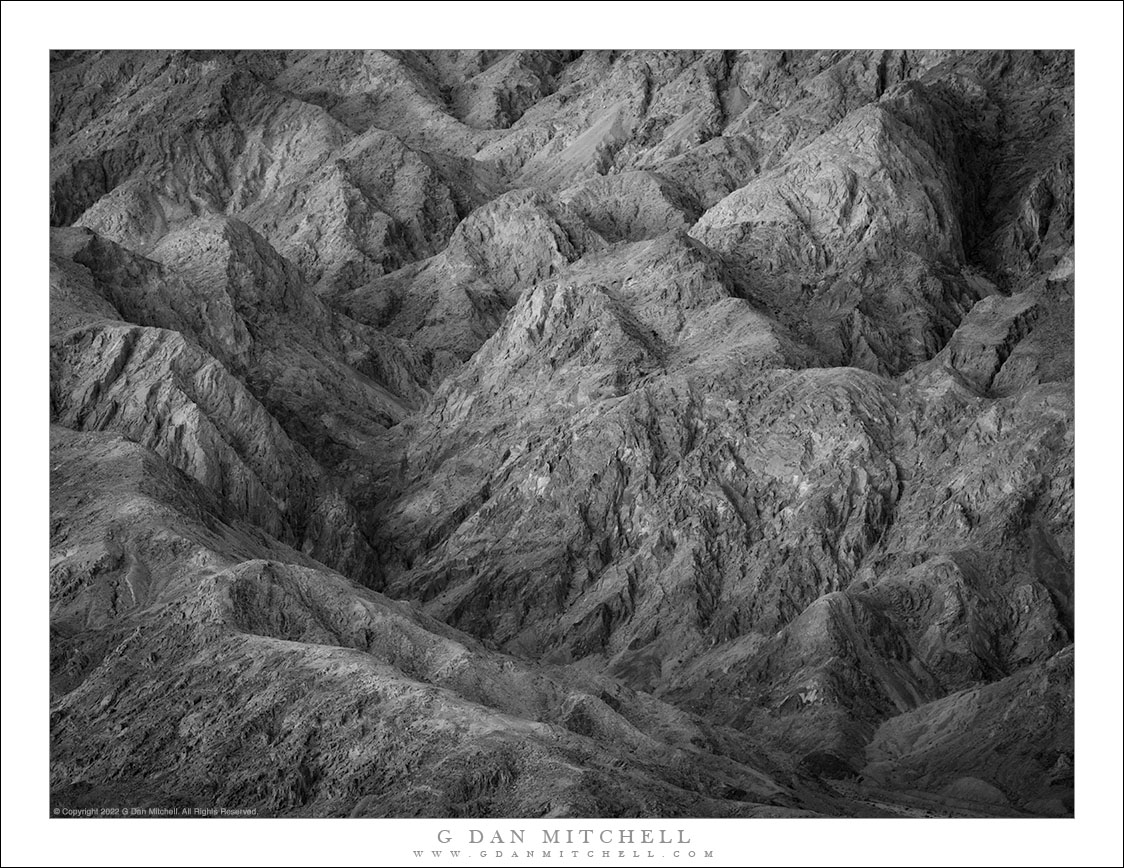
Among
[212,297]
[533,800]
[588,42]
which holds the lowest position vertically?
[533,800]

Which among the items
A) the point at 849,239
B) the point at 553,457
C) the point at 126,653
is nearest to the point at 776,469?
the point at 553,457

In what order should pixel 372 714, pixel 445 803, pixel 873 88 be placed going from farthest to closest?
1. pixel 873 88
2. pixel 372 714
3. pixel 445 803

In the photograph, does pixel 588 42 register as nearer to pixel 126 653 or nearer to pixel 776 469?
pixel 126 653

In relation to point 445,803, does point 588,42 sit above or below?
above
